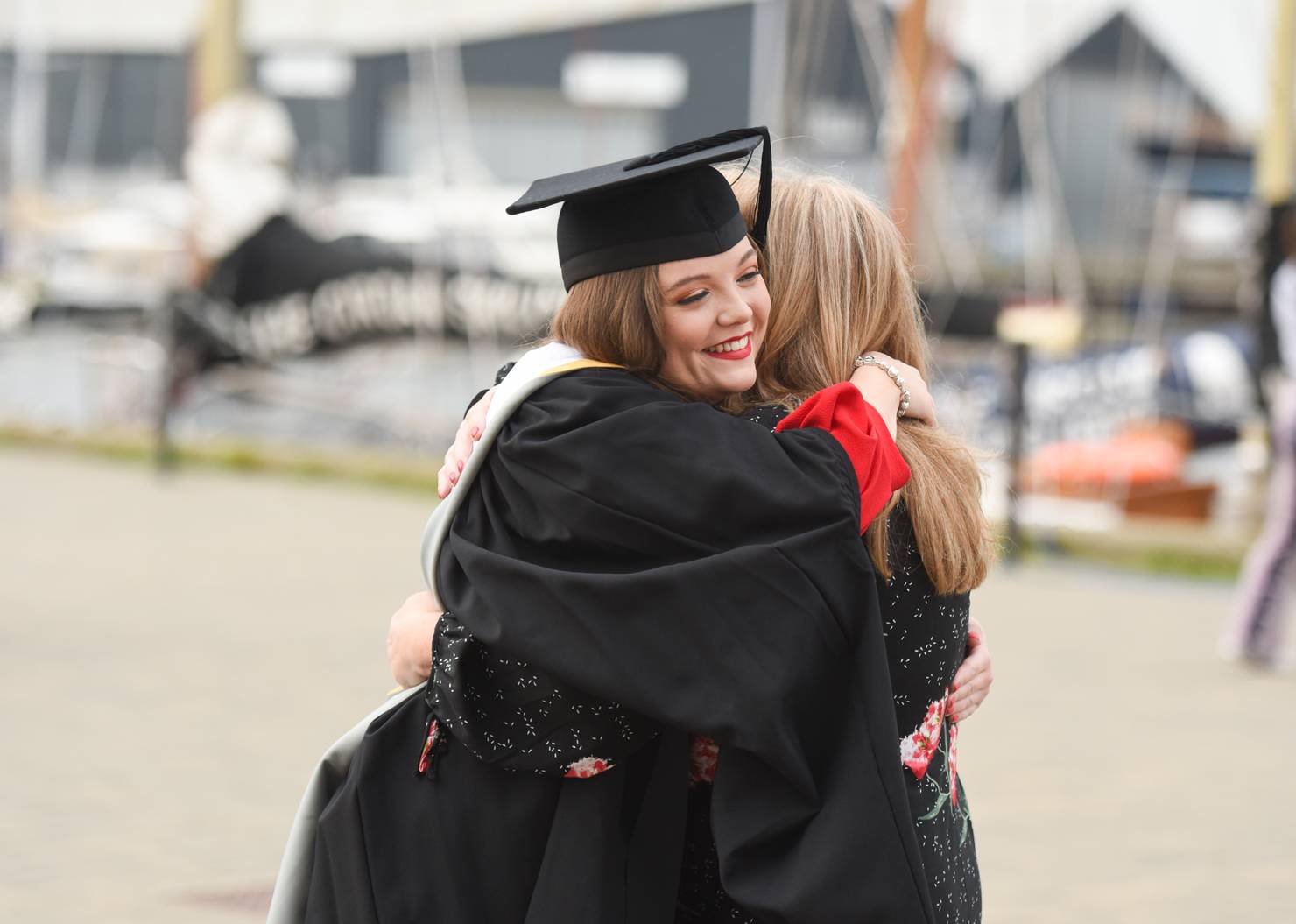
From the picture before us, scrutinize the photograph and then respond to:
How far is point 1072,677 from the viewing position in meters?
8.31

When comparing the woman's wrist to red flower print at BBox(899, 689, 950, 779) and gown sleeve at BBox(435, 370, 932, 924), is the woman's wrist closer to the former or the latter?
gown sleeve at BBox(435, 370, 932, 924)

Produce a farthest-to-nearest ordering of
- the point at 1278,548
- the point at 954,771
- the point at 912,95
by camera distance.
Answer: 1. the point at 912,95
2. the point at 1278,548
3. the point at 954,771

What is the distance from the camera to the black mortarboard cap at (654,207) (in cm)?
230

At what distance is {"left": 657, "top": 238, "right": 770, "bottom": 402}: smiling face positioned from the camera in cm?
229

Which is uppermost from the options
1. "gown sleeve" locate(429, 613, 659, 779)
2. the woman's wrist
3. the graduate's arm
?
the woman's wrist

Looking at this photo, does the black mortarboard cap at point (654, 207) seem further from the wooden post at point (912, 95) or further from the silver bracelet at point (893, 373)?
the wooden post at point (912, 95)

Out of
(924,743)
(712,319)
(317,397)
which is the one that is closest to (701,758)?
(924,743)

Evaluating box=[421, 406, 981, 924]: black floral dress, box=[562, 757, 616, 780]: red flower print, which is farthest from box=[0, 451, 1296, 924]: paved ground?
box=[562, 757, 616, 780]: red flower print

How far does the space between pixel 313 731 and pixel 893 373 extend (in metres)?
4.69

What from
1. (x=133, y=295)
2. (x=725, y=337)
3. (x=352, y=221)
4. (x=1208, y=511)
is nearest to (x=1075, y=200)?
(x=352, y=221)

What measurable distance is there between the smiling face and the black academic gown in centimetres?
8

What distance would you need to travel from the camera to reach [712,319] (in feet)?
7.49

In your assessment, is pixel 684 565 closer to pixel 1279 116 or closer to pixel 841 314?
pixel 841 314

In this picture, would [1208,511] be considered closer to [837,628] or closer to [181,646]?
[181,646]
